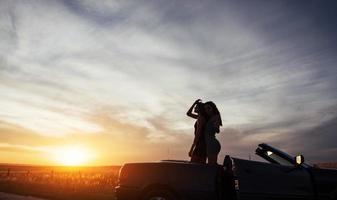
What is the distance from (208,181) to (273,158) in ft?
4.09

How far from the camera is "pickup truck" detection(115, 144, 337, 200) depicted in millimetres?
5047

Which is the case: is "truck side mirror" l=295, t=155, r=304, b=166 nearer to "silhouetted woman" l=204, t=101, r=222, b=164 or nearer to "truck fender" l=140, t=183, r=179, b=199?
"silhouetted woman" l=204, t=101, r=222, b=164

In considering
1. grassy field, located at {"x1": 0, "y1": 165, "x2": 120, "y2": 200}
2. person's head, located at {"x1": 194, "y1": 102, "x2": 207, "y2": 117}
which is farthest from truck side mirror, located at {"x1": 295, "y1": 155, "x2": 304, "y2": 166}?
grassy field, located at {"x1": 0, "y1": 165, "x2": 120, "y2": 200}

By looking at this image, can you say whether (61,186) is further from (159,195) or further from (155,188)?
(159,195)

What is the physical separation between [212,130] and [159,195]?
1.59 meters

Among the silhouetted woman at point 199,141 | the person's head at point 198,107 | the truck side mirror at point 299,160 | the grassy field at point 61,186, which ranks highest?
the person's head at point 198,107

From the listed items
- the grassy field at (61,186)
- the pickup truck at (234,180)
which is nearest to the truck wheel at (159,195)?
the pickup truck at (234,180)

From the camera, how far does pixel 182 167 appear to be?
219 inches

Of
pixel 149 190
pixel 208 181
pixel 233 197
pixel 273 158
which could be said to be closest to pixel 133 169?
pixel 149 190

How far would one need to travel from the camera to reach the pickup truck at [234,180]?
16.6ft

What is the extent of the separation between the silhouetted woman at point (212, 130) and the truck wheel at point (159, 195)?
1.03 meters

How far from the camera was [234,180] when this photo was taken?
525cm

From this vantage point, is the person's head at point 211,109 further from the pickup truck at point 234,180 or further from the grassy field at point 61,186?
the grassy field at point 61,186

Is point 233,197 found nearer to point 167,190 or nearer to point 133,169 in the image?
point 167,190
